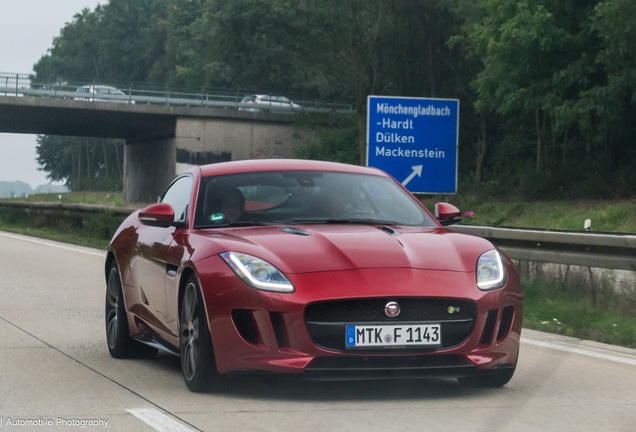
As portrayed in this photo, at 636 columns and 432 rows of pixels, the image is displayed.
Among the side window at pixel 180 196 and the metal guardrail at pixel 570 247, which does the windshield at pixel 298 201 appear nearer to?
the side window at pixel 180 196

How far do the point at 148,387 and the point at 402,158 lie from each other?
1384 cm

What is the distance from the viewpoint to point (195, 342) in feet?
23.9

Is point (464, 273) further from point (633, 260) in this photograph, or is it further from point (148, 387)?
point (633, 260)

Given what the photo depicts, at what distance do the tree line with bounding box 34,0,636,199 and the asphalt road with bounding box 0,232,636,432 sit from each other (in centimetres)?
3409

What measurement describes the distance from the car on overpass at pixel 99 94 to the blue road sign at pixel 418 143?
4520 centimetres

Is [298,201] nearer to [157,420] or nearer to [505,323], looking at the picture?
[505,323]

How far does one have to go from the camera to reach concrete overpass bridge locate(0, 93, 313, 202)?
64.6 meters

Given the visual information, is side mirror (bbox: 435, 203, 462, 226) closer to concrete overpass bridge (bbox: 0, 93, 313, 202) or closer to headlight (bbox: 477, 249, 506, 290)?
headlight (bbox: 477, 249, 506, 290)

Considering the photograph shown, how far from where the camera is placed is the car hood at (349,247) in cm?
705

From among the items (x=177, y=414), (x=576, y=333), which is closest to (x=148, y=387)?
(x=177, y=414)

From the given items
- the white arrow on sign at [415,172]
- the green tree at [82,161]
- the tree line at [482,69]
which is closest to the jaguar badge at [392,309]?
the white arrow on sign at [415,172]

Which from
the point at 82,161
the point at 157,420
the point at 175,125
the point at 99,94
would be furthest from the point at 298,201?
the point at 82,161

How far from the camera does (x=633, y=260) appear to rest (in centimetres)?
1173

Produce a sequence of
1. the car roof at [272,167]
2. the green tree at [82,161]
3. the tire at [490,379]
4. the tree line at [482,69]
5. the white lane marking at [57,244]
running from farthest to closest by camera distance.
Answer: the green tree at [82,161] < the tree line at [482,69] < the white lane marking at [57,244] < the car roof at [272,167] < the tire at [490,379]
